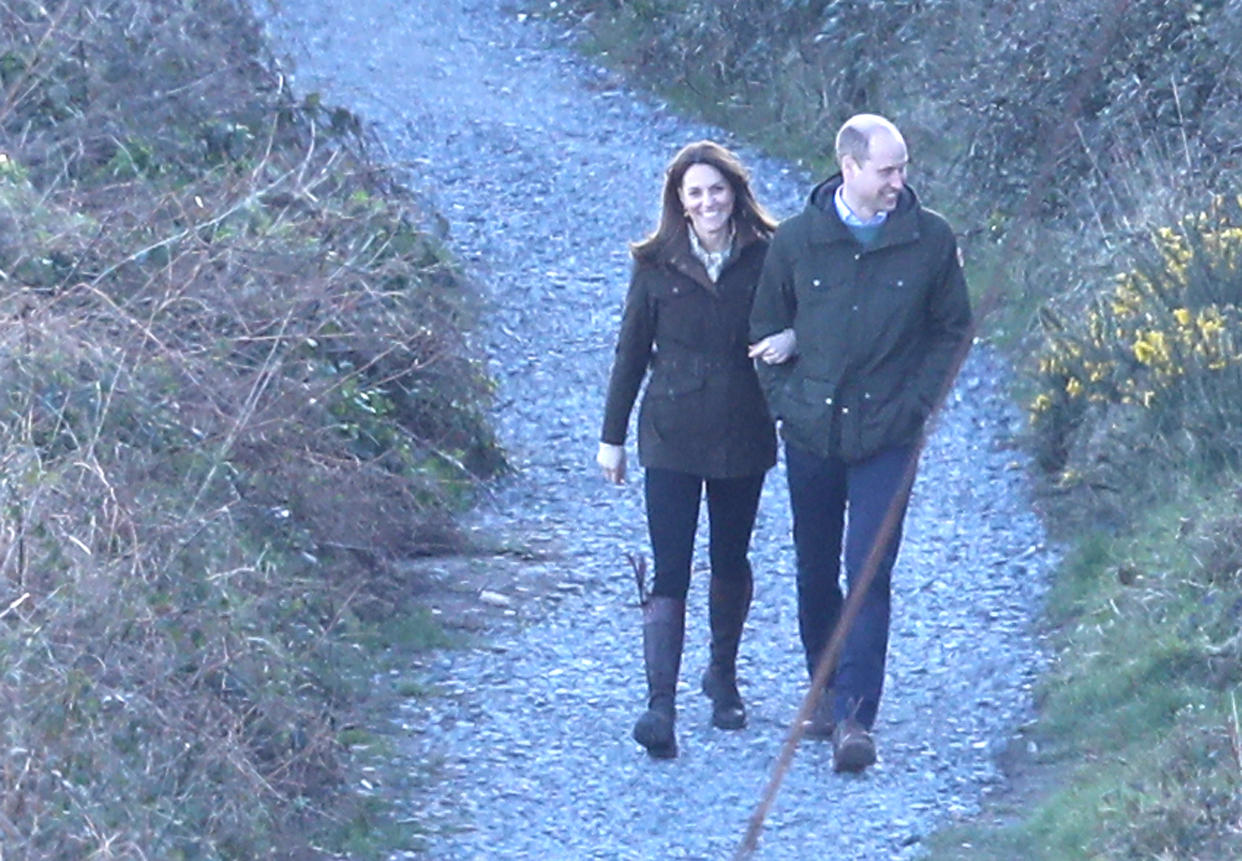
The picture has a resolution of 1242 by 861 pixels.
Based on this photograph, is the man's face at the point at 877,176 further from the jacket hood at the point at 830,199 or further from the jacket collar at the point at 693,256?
the jacket collar at the point at 693,256

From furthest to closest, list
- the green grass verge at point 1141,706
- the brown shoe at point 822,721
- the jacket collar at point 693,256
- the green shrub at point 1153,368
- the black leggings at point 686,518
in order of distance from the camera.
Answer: the green shrub at point 1153,368, the brown shoe at point 822,721, the black leggings at point 686,518, the jacket collar at point 693,256, the green grass verge at point 1141,706

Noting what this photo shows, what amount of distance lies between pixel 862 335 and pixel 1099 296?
3.49 metres

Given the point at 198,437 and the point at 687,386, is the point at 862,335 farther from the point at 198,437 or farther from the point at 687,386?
the point at 198,437

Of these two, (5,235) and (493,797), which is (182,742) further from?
(5,235)

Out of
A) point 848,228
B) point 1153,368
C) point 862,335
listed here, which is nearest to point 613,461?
point 862,335

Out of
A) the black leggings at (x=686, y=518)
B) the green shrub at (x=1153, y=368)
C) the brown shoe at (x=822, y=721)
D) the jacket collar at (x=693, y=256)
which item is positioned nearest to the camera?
the jacket collar at (x=693, y=256)

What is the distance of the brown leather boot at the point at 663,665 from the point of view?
6.69 m

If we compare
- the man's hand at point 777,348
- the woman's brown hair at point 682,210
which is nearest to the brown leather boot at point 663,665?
the man's hand at point 777,348

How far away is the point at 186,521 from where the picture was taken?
21.1 feet

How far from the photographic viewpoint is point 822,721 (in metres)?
6.79

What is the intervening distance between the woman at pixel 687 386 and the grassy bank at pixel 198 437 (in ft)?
3.77

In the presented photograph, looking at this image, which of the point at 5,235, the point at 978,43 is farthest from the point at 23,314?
the point at 978,43

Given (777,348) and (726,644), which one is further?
(726,644)

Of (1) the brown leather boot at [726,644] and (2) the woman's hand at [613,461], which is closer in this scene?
(2) the woman's hand at [613,461]
